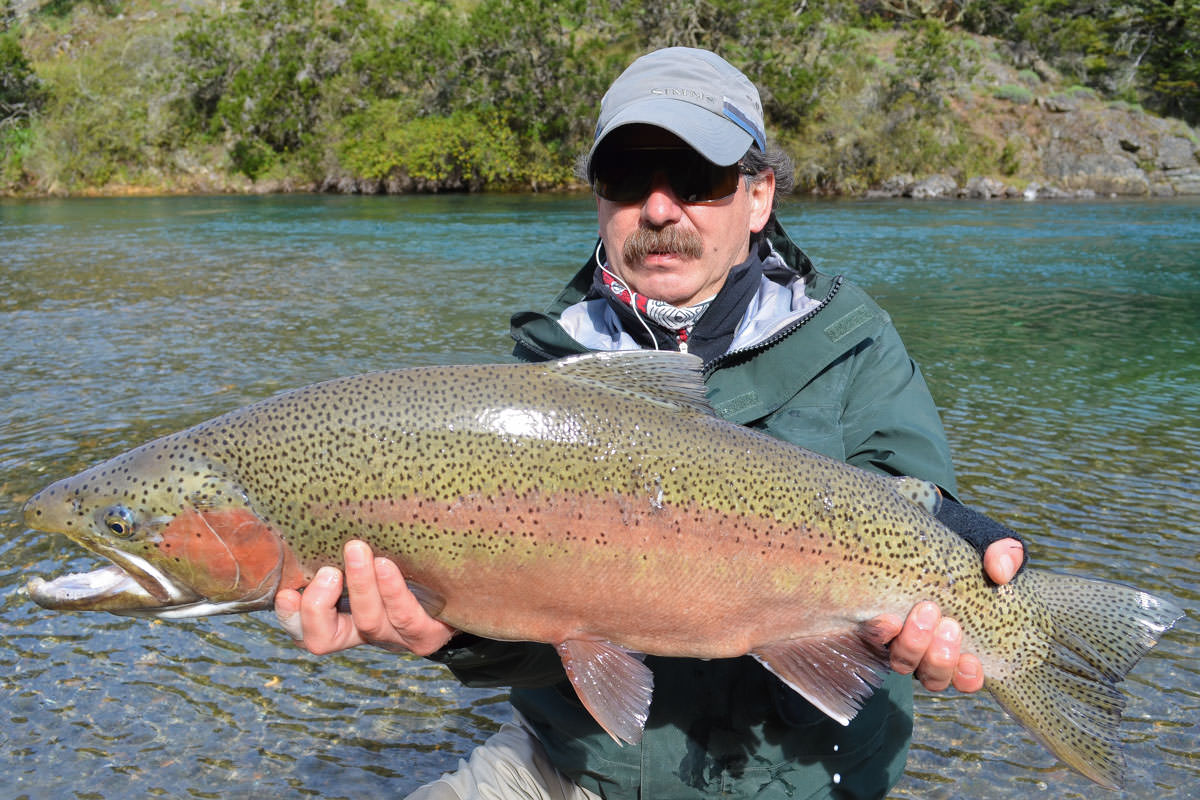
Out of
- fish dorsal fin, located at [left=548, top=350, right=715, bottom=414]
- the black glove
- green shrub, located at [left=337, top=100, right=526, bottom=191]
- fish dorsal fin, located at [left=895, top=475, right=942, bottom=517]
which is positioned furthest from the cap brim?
green shrub, located at [left=337, top=100, right=526, bottom=191]

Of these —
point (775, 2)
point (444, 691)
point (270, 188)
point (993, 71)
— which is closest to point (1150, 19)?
point (993, 71)

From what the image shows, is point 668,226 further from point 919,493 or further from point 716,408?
point 919,493

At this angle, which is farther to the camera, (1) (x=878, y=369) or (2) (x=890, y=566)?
(1) (x=878, y=369)

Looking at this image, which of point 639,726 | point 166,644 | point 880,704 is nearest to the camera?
point 639,726

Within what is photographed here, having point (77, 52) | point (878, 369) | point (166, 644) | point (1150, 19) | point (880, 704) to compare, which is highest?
point (1150, 19)

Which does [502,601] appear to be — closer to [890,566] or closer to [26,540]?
[890,566]

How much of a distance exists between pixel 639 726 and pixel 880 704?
721 millimetres

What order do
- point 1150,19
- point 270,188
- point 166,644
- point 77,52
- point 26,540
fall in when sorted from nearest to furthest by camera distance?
1. point 166,644
2. point 26,540
3. point 270,188
4. point 1150,19
5. point 77,52

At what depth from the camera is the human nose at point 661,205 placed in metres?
2.70

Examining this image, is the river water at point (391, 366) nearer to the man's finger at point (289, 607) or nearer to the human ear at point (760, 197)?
the man's finger at point (289, 607)

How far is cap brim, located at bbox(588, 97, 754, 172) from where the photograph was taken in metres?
2.58

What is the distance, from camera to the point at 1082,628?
7.28ft

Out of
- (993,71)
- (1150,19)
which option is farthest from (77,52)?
(1150,19)

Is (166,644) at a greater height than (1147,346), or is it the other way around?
(1147,346)
